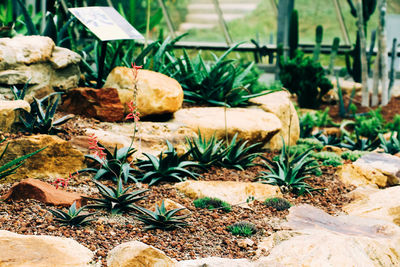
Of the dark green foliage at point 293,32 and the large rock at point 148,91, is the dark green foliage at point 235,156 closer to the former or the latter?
the large rock at point 148,91

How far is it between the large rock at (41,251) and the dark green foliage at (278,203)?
1.60 m

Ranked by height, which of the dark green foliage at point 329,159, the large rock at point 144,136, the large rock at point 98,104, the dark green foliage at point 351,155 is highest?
the large rock at point 98,104

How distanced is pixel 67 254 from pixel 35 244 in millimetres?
176

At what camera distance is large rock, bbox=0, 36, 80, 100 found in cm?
469

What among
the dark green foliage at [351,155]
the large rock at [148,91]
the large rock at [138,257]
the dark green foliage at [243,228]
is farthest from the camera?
the dark green foliage at [351,155]

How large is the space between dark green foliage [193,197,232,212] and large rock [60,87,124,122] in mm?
1653

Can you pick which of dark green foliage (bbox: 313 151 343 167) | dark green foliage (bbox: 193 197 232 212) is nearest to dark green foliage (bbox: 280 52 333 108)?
dark green foliage (bbox: 313 151 343 167)

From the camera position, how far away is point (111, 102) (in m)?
4.81

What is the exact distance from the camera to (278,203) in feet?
12.2

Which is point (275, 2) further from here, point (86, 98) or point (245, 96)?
point (86, 98)

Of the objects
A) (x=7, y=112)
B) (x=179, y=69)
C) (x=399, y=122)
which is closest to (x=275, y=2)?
(x=399, y=122)

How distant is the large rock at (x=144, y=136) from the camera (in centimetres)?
419

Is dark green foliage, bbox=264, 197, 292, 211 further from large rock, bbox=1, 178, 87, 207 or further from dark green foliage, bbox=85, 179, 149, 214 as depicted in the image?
large rock, bbox=1, 178, 87, 207

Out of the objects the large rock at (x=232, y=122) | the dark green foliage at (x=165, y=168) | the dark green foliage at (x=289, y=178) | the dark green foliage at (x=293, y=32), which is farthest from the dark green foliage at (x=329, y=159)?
the dark green foliage at (x=293, y=32)
